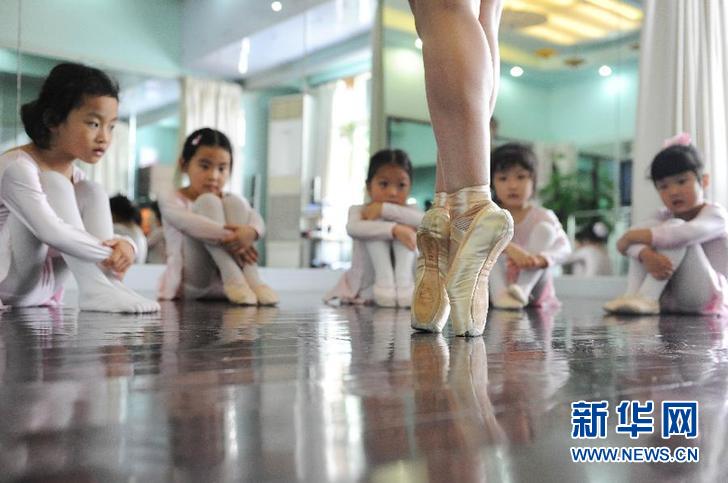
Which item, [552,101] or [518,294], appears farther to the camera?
[552,101]

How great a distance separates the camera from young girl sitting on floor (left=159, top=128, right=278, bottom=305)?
9.30 feet

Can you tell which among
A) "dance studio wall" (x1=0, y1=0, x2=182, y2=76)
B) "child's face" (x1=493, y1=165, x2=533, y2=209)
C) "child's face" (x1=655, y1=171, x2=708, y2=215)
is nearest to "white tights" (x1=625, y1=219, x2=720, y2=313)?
"child's face" (x1=655, y1=171, x2=708, y2=215)

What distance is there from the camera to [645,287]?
265 centimetres

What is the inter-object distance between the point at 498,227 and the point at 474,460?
2.64 ft

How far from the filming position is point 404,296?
9.30ft

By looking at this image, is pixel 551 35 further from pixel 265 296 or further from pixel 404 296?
pixel 265 296

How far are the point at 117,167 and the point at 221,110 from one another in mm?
1183

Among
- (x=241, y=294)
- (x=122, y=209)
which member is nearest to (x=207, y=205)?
(x=241, y=294)

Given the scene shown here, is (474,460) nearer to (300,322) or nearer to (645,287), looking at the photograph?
(300,322)

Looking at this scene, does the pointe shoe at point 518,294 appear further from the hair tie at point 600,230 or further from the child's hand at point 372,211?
the hair tie at point 600,230

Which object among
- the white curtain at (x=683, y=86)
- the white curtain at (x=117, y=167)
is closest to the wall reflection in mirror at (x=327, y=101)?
the white curtain at (x=117, y=167)

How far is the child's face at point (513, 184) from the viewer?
3.08 metres

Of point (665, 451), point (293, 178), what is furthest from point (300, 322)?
point (293, 178)

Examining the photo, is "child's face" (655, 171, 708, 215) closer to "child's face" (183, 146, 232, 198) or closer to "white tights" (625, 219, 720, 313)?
"white tights" (625, 219, 720, 313)
